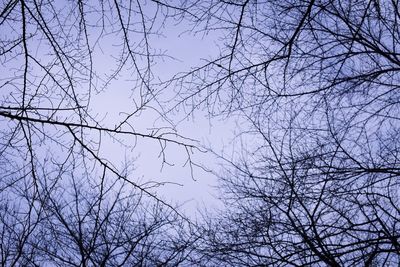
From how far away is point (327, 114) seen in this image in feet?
13.1

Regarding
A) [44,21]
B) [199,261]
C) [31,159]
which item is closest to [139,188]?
[31,159]

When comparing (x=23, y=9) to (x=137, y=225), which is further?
(x=137, y=225)

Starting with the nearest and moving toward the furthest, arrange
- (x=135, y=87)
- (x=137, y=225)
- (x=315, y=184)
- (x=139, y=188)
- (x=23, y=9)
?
(x=23, y=9)
(x=139, y=188)
(x=135, y=87)
(x=315, y=184)
(x=137, y=225)

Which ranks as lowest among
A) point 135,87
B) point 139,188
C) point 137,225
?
point 139,188

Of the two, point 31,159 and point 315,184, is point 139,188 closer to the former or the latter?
point 31,159

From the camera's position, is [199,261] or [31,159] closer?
[31,159]

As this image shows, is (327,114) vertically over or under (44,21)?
over

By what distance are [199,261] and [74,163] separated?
2.35 m

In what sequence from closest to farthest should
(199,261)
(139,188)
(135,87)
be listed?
(139,188) < (135,87) < (199,261)

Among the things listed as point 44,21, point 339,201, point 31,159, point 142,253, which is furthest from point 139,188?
point 142,253

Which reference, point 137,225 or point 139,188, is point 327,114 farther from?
point 137,225

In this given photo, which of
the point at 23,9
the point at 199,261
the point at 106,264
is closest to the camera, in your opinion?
the point at 23,9

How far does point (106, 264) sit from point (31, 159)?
12.8 feet

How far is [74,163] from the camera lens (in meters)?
2.42
